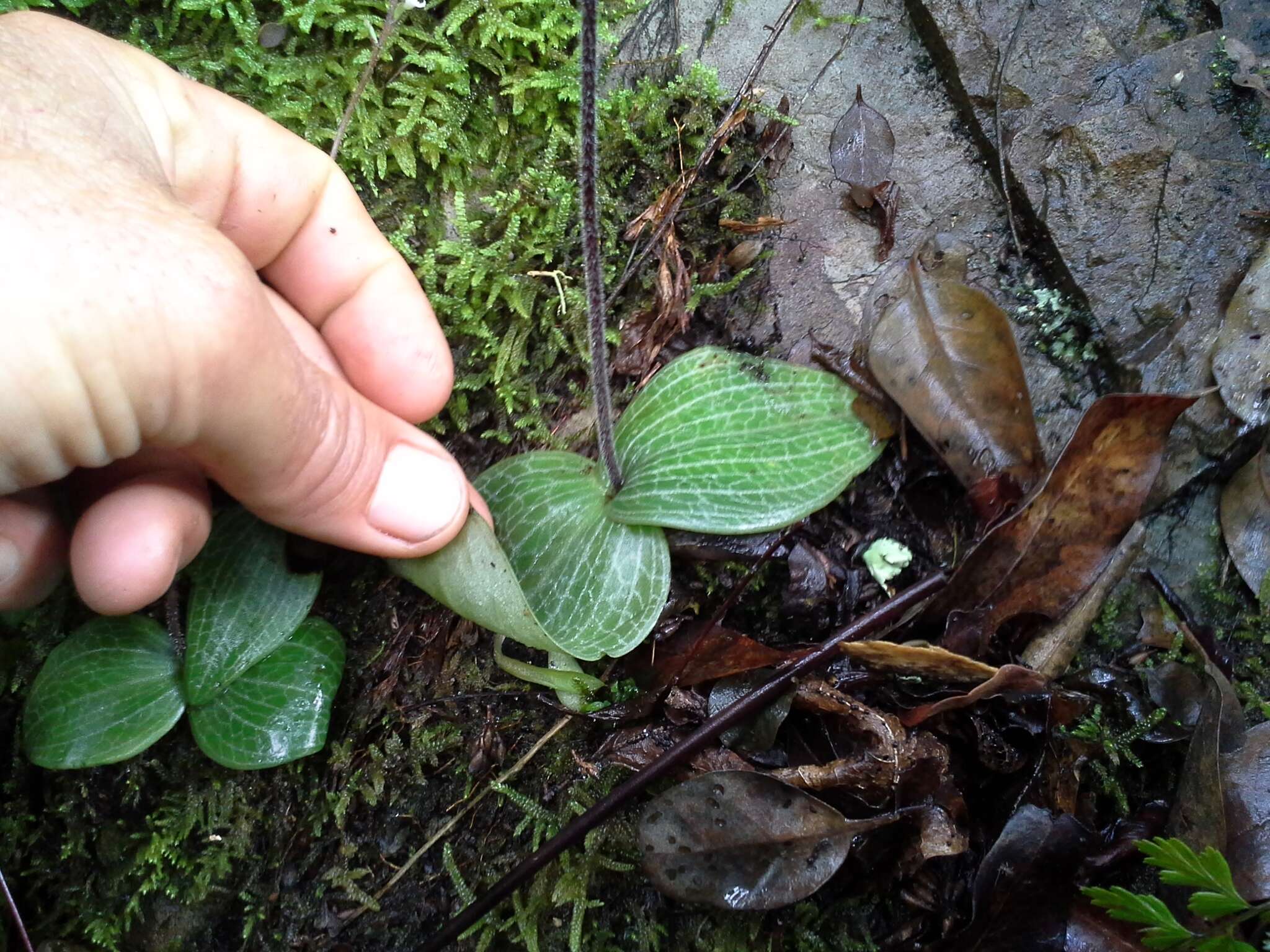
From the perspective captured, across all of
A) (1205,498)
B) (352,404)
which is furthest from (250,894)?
(1205,498)

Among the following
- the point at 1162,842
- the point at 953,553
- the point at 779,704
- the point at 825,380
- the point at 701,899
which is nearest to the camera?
the point at 1162,842

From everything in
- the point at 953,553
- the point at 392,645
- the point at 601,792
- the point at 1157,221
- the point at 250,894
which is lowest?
the point at 250,894

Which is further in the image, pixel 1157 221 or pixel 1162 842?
pixel 1157 221

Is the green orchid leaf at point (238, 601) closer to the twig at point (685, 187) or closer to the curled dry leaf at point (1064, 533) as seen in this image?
the twig at point (685, 187)

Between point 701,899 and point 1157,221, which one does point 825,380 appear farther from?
point 701,899

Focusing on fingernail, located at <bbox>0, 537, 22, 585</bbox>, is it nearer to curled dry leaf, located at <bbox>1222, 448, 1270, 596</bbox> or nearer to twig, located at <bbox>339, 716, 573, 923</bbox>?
twig, located at <bbox>339, 716, 573, 923</bbox>

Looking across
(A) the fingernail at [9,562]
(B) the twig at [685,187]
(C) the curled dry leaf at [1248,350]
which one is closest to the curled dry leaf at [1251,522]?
(C) the curled dry leaf at [1248,350]
